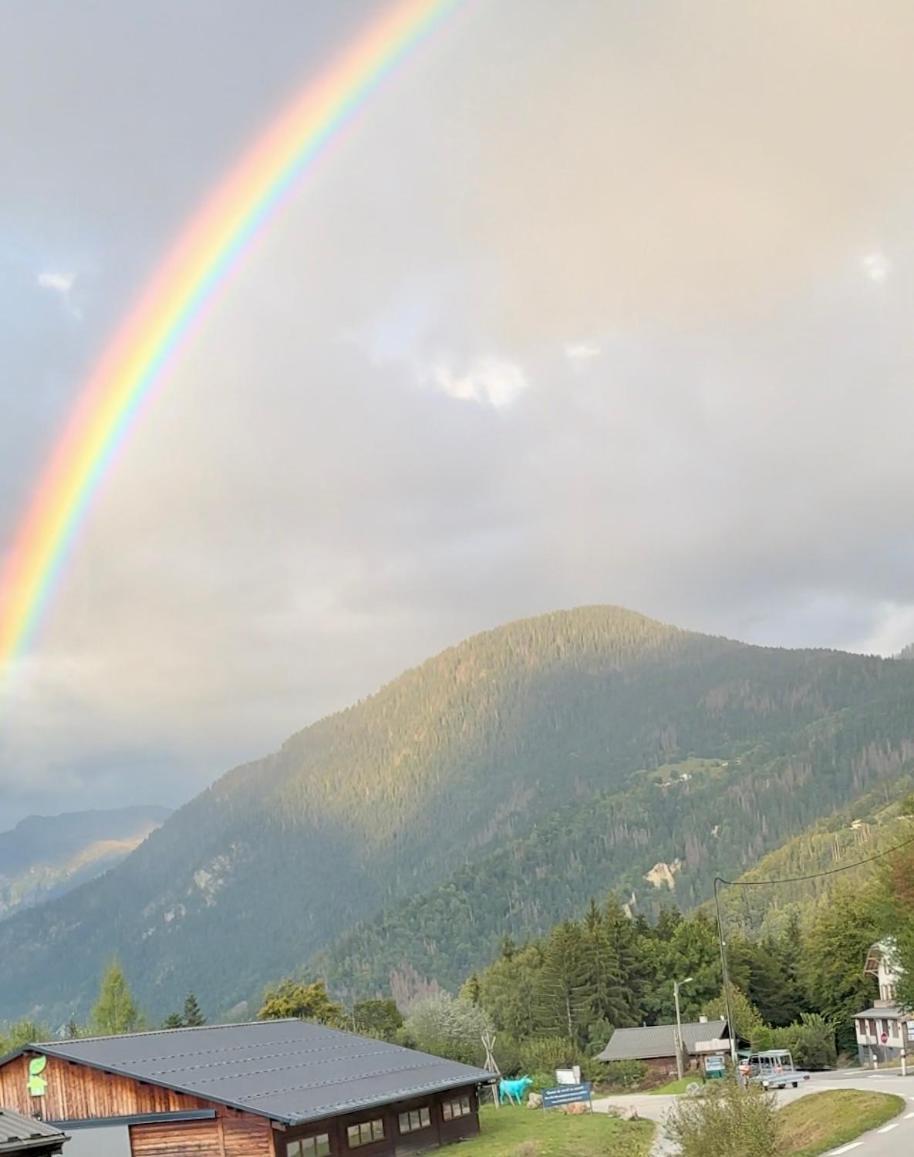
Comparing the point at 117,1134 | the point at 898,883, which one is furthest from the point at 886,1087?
the point at 117,1134

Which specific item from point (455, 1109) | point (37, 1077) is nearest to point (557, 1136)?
point (455, 1109)

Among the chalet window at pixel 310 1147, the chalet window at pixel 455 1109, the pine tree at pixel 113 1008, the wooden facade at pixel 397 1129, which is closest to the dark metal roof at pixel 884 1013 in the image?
the chalet window at pixel 455 1109

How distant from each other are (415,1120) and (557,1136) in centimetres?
697

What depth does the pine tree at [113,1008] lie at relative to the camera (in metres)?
128

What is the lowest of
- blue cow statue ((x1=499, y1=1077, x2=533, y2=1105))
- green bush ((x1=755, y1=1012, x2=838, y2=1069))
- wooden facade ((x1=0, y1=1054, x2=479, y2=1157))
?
green bush ((x1=755, y1=1012, x2=838, y2=1069))

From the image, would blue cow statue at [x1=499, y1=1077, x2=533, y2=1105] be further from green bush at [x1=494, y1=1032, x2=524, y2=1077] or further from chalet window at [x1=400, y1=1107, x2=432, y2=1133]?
chalet window at [x1=400, y1=1107, x2=432, y2=1133]

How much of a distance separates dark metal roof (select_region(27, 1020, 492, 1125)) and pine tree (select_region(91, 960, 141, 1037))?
63569 millimetres

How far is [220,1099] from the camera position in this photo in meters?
50.1

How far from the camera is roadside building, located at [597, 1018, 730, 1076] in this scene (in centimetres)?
10488

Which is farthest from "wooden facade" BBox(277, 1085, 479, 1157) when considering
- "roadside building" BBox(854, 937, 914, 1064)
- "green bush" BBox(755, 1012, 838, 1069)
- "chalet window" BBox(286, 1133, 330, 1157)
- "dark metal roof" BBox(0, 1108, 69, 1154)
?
"green bush" BBox(755, 1012, 838, 1069)

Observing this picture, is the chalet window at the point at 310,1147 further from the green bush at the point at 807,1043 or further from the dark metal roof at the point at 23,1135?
the green bush at the point at 807,1043

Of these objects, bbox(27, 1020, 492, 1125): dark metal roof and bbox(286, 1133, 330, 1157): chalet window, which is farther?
bbox(27, 1020, 492, 1125): dark metal roof

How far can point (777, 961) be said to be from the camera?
442 ft

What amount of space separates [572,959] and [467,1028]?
57.1 ft
